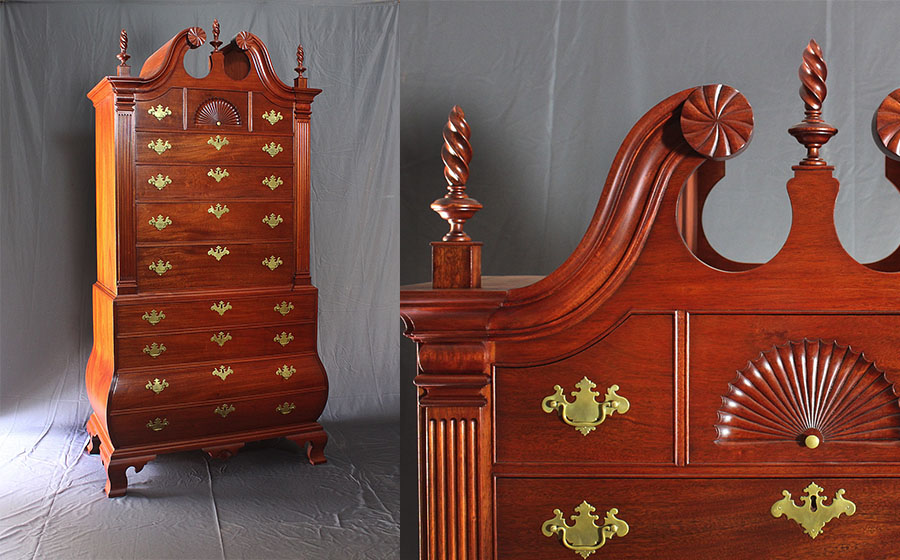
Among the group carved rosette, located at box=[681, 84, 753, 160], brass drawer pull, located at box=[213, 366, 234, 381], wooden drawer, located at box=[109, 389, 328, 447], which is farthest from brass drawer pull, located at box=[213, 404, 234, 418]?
carved rosette, located at box=[681, 84, 753, 160]

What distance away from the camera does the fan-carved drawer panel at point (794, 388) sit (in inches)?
52.1

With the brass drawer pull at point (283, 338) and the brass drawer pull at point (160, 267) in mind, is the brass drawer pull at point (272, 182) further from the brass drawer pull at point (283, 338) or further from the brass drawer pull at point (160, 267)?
the brass drawer pull at point (283, 338)

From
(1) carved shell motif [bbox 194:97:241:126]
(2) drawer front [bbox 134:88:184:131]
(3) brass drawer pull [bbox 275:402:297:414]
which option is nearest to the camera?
(2) drawer front [bbox 134:88:184:131]

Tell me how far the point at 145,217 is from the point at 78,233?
1.03m

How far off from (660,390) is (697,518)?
0.76ft

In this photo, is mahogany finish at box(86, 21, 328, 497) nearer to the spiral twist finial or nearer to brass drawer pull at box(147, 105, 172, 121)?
brass drawer pull at box(147, 105, 172, 121)

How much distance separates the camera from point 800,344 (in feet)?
4.36

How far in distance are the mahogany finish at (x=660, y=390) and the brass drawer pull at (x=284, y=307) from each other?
2115 millimetres

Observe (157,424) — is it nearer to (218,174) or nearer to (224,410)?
(224,410)

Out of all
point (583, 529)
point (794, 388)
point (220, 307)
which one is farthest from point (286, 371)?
point (794, 388)

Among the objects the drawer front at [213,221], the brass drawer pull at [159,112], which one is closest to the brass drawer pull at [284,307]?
the drawer front at [213,221]

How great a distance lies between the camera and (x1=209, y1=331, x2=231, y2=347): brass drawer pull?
10.7ft

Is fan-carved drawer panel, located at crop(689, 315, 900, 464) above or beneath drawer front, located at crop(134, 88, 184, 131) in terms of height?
beneath

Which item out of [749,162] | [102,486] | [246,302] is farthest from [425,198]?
[102,486]
